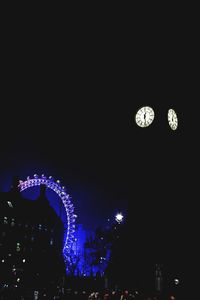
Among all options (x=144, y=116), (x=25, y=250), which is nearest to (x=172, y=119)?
(x=144, y=116)

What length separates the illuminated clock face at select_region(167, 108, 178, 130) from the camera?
41.3m

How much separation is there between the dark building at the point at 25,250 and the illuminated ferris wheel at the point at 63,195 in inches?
161

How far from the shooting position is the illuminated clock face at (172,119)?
136 ft

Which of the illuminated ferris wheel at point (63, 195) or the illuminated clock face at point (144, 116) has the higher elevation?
the illuminated clock face at point (144, 116)

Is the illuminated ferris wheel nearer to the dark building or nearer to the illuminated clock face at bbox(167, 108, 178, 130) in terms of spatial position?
the dark building

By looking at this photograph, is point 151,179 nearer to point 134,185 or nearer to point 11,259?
point 134,185

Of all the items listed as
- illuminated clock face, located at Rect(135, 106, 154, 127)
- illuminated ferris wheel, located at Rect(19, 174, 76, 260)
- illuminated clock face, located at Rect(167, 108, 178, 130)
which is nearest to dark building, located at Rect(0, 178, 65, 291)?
illuminated ferris wheel, located at Rect(19, 174, 76, 260)

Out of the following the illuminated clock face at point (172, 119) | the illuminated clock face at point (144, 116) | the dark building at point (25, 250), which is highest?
the illuminated clock face at point (172, 119)

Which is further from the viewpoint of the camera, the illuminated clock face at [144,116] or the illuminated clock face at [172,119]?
the illuminated clock face at [172,119]

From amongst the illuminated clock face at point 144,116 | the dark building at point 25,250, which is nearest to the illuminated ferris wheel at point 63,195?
the dark building at point 25,250

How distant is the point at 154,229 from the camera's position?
135 ft

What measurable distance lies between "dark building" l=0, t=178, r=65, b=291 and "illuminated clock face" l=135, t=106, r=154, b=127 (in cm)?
1731

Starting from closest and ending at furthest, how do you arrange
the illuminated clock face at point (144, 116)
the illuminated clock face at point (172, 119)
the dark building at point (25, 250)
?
the illuminated clock face at point (144, 116)
the illuminated clock face at point (172, 119)
the dark building at point (25, 250)

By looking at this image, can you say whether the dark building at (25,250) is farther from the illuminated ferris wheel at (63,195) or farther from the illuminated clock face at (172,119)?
the illuminated clock face at (172,119)
